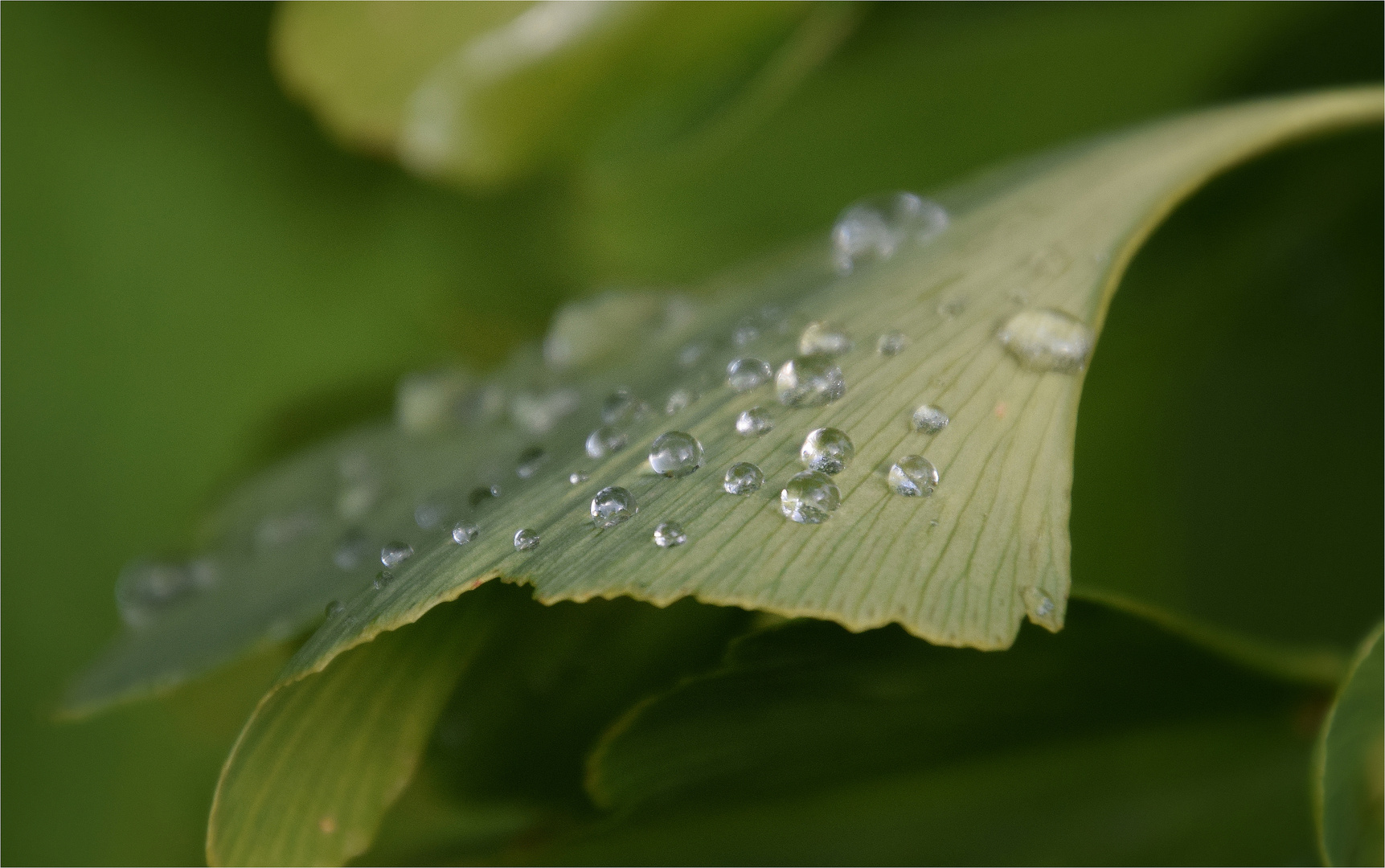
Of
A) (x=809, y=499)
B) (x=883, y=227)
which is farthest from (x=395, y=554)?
(x=883, y=227)

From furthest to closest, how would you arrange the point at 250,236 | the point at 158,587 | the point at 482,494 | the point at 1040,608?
the point at 250,236 < the point at 158,587 < the point at 482,494 < the point at 1040,608

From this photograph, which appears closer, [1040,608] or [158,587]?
[1040,608]

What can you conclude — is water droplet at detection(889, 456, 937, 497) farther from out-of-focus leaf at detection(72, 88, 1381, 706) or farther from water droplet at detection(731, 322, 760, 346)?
water droplet at detection(731, 322, 760, 346)

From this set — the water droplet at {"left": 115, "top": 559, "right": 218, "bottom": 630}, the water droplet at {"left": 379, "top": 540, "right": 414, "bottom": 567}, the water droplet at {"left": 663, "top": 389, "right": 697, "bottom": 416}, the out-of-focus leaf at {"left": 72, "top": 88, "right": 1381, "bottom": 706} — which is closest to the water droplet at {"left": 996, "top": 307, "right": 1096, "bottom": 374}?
the out-of-focus leaf at {"left": 72, "top": 88, "right": 1381, "bottom": 706}

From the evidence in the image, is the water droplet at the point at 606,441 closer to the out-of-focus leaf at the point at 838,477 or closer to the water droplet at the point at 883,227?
the out-of-focus leaf at the point at 838,477

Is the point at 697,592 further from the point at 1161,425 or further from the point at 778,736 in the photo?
the point at 1161,425

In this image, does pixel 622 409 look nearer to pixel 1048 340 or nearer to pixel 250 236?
pixel 1048 340

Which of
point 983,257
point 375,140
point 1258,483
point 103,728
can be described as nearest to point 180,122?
point 375,140
